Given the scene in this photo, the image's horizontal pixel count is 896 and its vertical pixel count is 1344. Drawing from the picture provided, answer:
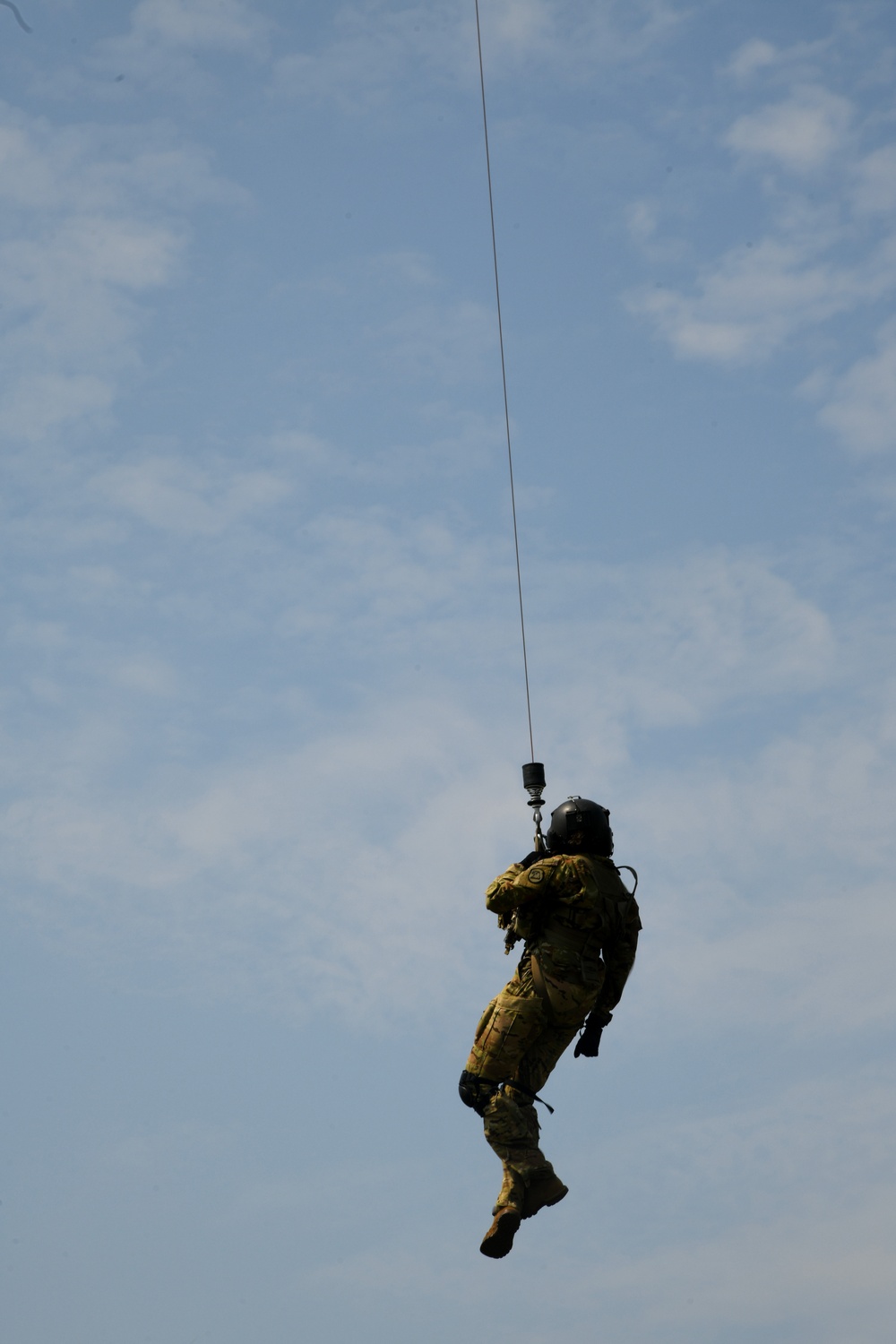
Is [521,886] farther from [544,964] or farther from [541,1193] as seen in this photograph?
[541,1193]

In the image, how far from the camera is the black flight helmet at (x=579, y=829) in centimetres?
1678

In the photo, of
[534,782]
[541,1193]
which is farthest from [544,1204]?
[534,782]

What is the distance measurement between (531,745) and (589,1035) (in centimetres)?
272

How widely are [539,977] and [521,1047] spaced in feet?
2.06

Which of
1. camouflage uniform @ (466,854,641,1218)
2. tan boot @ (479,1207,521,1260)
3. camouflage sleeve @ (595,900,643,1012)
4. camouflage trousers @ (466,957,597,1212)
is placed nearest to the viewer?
tan boot @ (479,1207,521,1260)

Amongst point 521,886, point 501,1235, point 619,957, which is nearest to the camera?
point 501,1235

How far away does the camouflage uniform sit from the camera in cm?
1655

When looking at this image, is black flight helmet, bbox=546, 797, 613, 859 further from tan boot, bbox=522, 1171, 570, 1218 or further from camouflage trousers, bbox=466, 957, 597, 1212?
tan boot, bbox=522, 1171, 570, 1218

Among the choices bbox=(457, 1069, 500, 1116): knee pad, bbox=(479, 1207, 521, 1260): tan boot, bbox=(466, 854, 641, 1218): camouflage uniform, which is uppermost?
bbox=(466, 854, 641, 1218): camouflage uniform

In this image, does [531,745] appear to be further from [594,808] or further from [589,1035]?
[589,1035]

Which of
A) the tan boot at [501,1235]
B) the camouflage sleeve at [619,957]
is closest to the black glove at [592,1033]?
the camouflage sleeve at [619,957]

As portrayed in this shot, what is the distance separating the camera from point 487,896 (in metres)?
16.7

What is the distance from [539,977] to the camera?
16.7 metres

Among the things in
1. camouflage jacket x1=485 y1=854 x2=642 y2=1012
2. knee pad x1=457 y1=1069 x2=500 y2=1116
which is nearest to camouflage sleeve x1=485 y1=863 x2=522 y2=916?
camouflage jacket x1=485 y1=854 x2=642 y2=1012
